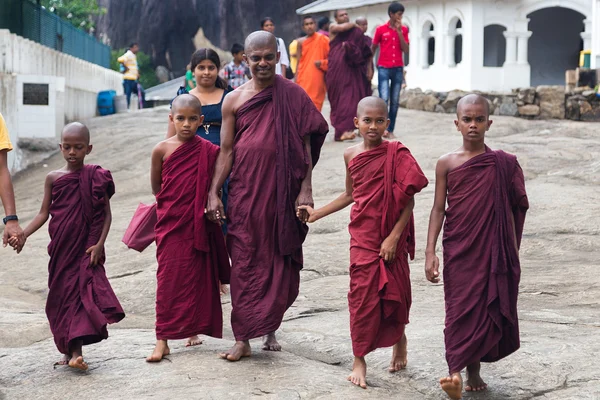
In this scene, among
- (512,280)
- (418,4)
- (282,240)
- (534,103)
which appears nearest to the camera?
(512,280)

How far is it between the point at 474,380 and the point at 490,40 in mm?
22499

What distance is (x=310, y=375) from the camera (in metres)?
4.95

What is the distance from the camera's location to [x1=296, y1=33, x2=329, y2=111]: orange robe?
46.6 feet

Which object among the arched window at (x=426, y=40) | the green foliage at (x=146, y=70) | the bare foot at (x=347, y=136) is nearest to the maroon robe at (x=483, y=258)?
the bare foot at (x=347, y=136)

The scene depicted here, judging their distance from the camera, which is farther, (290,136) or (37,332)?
(37,332)

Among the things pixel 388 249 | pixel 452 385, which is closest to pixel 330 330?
pixel 388 249

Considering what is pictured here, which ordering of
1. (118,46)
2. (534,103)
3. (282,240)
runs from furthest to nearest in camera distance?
1. (118,46)
2. (534,103)
3. (282,240)

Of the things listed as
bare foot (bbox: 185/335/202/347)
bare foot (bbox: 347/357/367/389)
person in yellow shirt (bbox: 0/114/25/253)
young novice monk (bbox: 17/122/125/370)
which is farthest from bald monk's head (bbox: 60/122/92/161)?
bare foot (bbox: 347/357/367/389)

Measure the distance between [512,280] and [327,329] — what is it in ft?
5.38

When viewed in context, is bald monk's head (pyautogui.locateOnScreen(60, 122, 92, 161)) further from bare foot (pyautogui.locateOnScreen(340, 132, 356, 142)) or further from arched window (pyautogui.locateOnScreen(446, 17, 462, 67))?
arched window (pyautogui.locateOnScreen(446, 17, 462, 67))

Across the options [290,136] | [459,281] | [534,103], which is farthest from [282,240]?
[534,103]

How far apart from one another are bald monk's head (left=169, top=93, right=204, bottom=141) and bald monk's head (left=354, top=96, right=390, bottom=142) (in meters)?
0.97

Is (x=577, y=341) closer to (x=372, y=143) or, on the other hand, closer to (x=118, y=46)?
(x=372, y=143)

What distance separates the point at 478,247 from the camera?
487 centimetres
